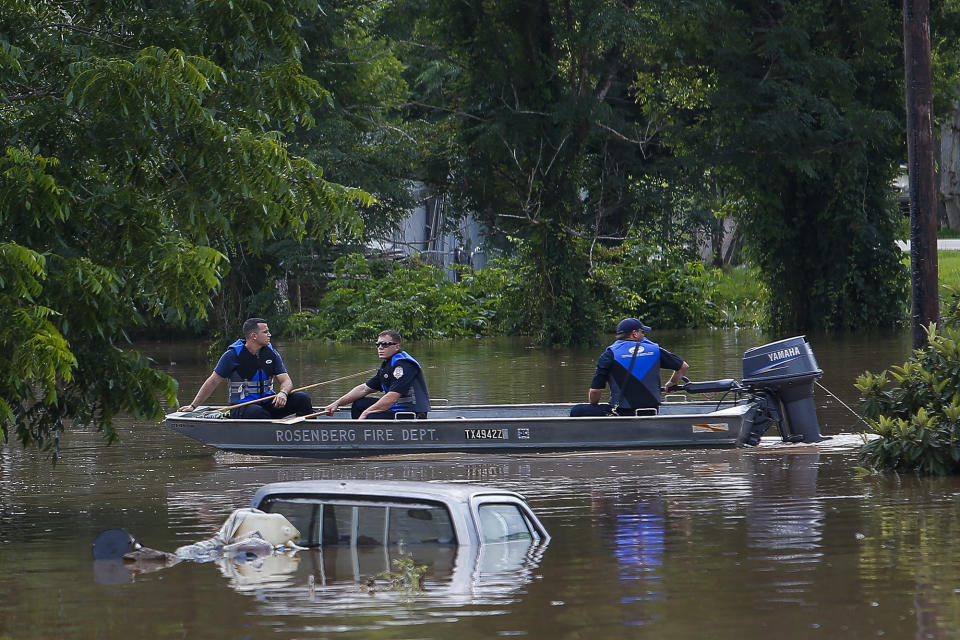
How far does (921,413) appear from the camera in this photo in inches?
A: 514

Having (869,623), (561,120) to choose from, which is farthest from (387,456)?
(561,120)

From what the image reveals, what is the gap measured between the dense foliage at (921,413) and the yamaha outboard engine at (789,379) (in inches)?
55.3

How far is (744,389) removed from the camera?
15695 millimetres

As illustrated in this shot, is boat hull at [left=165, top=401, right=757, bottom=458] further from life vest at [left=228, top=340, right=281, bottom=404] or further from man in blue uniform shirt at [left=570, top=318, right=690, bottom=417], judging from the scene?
life vest at [left=228, top=340, right=281, bottom=404]

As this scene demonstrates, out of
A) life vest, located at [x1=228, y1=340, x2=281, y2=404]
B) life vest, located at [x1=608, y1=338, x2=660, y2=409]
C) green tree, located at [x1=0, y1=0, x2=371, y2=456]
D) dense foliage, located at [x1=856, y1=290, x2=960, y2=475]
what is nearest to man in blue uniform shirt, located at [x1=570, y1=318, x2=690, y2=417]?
life vest, located at [x1=608, y1=338, x2=660, y2=409]

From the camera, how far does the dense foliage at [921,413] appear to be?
1305 cm

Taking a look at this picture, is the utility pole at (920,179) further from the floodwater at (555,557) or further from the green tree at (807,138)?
the green tree at (807,138)

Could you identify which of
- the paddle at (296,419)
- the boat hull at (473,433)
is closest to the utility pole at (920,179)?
the boat hull at (473,433)

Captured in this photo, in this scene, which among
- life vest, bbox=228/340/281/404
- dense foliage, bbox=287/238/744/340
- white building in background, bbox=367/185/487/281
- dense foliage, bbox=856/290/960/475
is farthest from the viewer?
white building in background, bbox=367/185/487/281

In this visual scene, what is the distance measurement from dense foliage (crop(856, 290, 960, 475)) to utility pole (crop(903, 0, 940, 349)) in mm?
1982

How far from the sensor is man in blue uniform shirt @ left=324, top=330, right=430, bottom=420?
16266 mm

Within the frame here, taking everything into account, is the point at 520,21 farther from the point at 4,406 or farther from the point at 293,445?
the point at 4,406

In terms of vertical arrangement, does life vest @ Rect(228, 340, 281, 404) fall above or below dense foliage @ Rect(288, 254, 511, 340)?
below

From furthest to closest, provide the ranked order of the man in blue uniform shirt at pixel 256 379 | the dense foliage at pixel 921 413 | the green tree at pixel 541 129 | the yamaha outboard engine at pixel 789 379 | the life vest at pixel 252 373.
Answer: the green tree at pixel 541 129, the life vest at pixel 252 373, the man in blue uniform shirt at pixel 256 379, the yamaha outboard engine at pixel 789 379, the dense foliage at pixel 921 413
